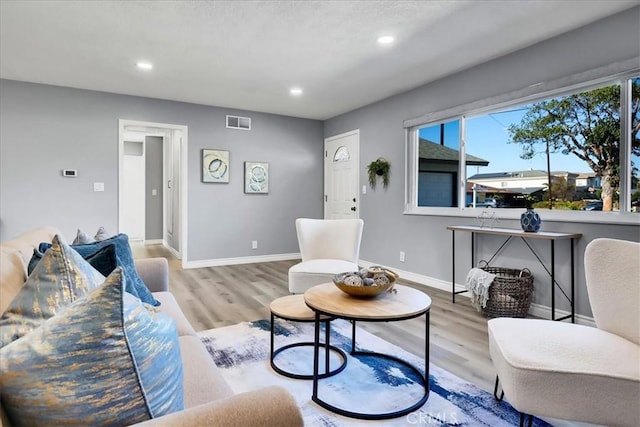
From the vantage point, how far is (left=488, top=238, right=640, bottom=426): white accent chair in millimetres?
1298

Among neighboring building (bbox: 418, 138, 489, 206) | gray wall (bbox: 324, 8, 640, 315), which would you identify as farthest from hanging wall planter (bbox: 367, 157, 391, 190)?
neighboring building (bbox: 418, 138, 489, 206)

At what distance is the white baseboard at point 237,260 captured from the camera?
530 cm

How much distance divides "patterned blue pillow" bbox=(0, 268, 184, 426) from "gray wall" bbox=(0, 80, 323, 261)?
4.61 m

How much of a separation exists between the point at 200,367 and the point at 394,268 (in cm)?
378

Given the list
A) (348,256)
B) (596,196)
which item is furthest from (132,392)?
(596,196)

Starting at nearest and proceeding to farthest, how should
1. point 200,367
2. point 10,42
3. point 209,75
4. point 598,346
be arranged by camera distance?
point 200,367 → point 598,346 → point 10,42 → point 209,75

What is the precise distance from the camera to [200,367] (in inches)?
49.0

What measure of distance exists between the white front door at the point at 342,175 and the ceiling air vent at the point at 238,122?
1382 millimetres

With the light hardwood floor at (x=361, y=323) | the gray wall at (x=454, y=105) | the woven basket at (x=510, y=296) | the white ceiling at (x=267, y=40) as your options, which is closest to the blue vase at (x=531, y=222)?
the gray wall at (x=454, y=105)

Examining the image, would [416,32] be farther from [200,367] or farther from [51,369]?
[51,369]

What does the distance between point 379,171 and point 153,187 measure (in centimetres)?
529

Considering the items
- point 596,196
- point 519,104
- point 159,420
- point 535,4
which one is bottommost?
point 159,420

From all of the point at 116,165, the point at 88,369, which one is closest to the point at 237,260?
the point at 116,165

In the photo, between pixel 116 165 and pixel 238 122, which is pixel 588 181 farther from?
pixel 116 165
